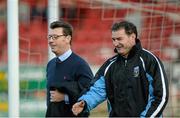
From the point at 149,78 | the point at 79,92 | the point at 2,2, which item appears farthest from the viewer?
the point at 2,2

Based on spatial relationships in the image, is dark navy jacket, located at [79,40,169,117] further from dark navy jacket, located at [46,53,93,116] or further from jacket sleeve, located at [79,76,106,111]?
dark navy jacket, located at [46,53,93,116]

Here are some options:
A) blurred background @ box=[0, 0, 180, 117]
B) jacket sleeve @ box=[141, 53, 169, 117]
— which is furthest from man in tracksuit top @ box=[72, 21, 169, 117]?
blurred background @ box=[0, 0, 180, 117]

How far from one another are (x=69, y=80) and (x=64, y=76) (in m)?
0.04

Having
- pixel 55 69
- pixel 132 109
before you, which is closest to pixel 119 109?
pixel 132 109

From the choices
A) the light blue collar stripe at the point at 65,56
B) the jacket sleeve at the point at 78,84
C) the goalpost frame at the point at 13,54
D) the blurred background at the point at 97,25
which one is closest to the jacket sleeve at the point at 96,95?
the jacket sleeve at the point at 78,84

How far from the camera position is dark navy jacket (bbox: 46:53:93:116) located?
3.75 m

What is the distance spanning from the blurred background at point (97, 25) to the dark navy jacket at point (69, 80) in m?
1.84

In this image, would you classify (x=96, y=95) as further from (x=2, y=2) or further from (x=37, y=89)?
(x=2, y=2)

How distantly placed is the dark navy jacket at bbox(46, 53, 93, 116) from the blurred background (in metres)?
1.84

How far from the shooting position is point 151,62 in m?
3.26

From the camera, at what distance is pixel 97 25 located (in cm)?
707

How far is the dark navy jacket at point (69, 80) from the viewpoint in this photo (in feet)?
12.3

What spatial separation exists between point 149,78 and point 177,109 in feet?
9.70

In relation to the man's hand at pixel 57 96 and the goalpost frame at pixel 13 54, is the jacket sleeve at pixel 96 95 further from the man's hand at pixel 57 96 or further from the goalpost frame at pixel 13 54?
the goalpost frame at pixel 13 54
